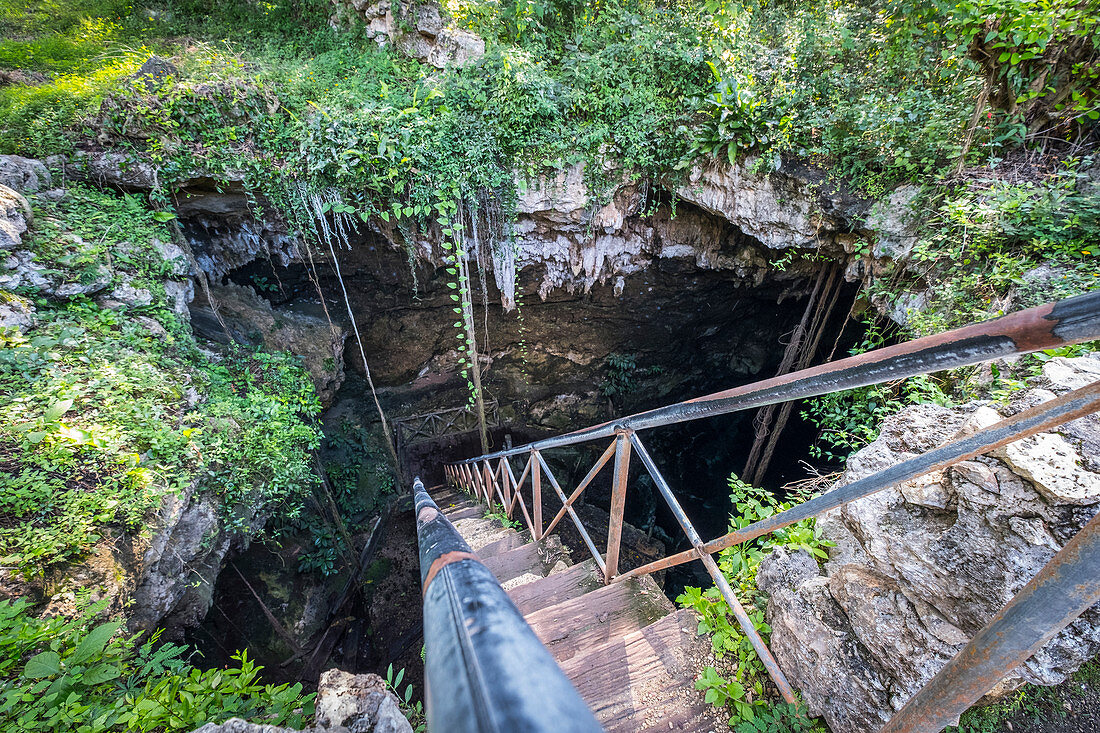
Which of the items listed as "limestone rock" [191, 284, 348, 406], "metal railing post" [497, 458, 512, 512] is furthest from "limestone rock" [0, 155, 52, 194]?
"metal railing post" [497, 458, 512, 512]

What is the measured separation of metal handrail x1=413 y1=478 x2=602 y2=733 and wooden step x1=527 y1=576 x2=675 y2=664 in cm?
131

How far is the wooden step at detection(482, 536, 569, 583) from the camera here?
2592 mm

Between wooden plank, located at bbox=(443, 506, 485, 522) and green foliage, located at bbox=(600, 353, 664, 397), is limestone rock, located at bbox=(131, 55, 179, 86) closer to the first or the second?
wooden plank, located at bbox=(443, 506, 485, 522)

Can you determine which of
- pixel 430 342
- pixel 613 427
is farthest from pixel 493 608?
pixel 430 342

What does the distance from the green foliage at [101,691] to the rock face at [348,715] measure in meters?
0.37

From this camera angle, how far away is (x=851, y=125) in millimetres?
3973

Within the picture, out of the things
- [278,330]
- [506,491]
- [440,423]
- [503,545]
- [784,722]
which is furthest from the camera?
[440,423]

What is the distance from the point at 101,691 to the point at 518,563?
6.51 feet

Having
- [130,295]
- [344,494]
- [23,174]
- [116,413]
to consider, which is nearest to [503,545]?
[116,413]

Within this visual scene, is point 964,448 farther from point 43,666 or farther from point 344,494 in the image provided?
point 344,494

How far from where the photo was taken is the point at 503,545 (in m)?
3.10

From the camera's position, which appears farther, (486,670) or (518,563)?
(518,563)

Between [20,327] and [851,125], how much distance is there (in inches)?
299

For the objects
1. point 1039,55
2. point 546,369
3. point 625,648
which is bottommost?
point 546,369
